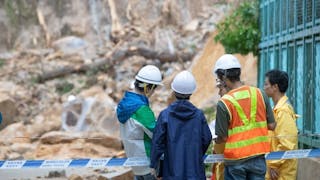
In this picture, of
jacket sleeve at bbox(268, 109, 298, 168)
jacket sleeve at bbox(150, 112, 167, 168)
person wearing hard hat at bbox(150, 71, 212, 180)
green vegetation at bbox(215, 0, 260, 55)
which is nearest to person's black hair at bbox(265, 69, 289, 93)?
jacket sleeve at bbox(268, 109, 298, 168)

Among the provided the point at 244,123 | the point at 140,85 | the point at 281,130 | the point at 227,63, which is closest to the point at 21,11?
the point at 140,85

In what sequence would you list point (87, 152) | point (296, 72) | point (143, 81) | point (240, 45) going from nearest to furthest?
1. point (143, 81)
2. point (296, 72)
3. point (240, 45)
4. point (87, 152)

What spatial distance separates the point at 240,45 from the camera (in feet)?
53.8

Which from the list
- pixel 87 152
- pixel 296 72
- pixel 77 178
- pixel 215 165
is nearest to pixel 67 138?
pixel 87 152

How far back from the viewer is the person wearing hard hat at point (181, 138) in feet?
20.3

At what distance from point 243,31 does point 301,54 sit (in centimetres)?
546

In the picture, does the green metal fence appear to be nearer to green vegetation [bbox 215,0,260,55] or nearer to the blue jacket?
green vegetation [bbox 215,0,260,55]

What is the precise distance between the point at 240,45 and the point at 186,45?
1534 centimetres

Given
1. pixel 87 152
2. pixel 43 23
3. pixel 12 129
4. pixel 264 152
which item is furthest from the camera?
pixel 43 23

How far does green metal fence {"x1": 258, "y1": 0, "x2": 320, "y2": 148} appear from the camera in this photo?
9.46m

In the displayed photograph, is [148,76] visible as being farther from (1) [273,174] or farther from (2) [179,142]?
(1) [273,174]

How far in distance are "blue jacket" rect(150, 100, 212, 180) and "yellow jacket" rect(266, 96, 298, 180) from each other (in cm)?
92

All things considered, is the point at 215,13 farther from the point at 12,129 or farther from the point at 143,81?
the point at 143,81

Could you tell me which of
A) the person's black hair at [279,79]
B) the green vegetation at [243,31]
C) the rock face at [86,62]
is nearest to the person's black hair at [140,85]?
the person's black hair at [279,79]
